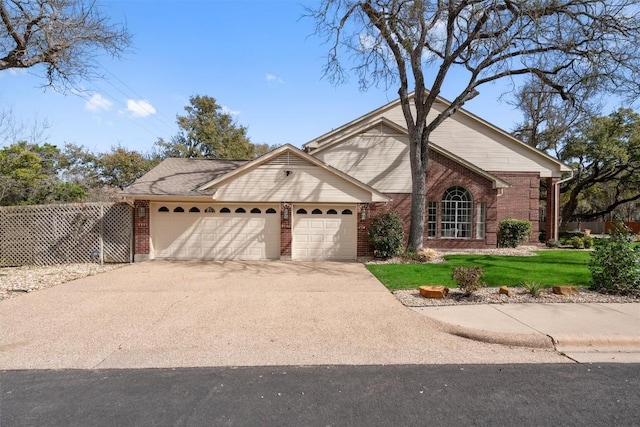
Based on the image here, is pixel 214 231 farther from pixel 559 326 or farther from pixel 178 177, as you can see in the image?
pixel 559 326

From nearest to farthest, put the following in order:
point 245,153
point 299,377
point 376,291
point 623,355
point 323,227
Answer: point 299,377 < point 623,355 < point 376,291 < point 323,227 < point 245,153

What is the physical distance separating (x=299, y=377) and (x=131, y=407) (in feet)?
5.61

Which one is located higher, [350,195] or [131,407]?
[350,195]

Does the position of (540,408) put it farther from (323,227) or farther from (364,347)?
(323,227)

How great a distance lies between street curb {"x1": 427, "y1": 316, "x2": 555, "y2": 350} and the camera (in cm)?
503

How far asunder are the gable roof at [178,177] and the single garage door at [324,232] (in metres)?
3.48

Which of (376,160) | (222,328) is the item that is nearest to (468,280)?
(222,328)

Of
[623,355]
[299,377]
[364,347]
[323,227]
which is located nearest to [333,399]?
[299,377]

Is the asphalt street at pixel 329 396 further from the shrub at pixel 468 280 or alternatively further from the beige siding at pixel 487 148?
the beige siding at pixel 487 148

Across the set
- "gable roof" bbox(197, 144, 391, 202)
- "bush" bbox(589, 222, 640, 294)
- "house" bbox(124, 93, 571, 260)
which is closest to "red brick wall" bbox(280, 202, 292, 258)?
"house" bbox(124, 93, 571, 260)

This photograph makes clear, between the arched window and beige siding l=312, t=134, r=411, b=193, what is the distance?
215 cm

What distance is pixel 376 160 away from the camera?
16.1 metres

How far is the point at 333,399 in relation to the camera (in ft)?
11.7

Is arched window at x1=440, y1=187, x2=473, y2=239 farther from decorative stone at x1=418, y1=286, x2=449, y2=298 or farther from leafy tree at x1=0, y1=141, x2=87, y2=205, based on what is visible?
leafy tree at x1=0, y1=141, x2=87, y2=205
